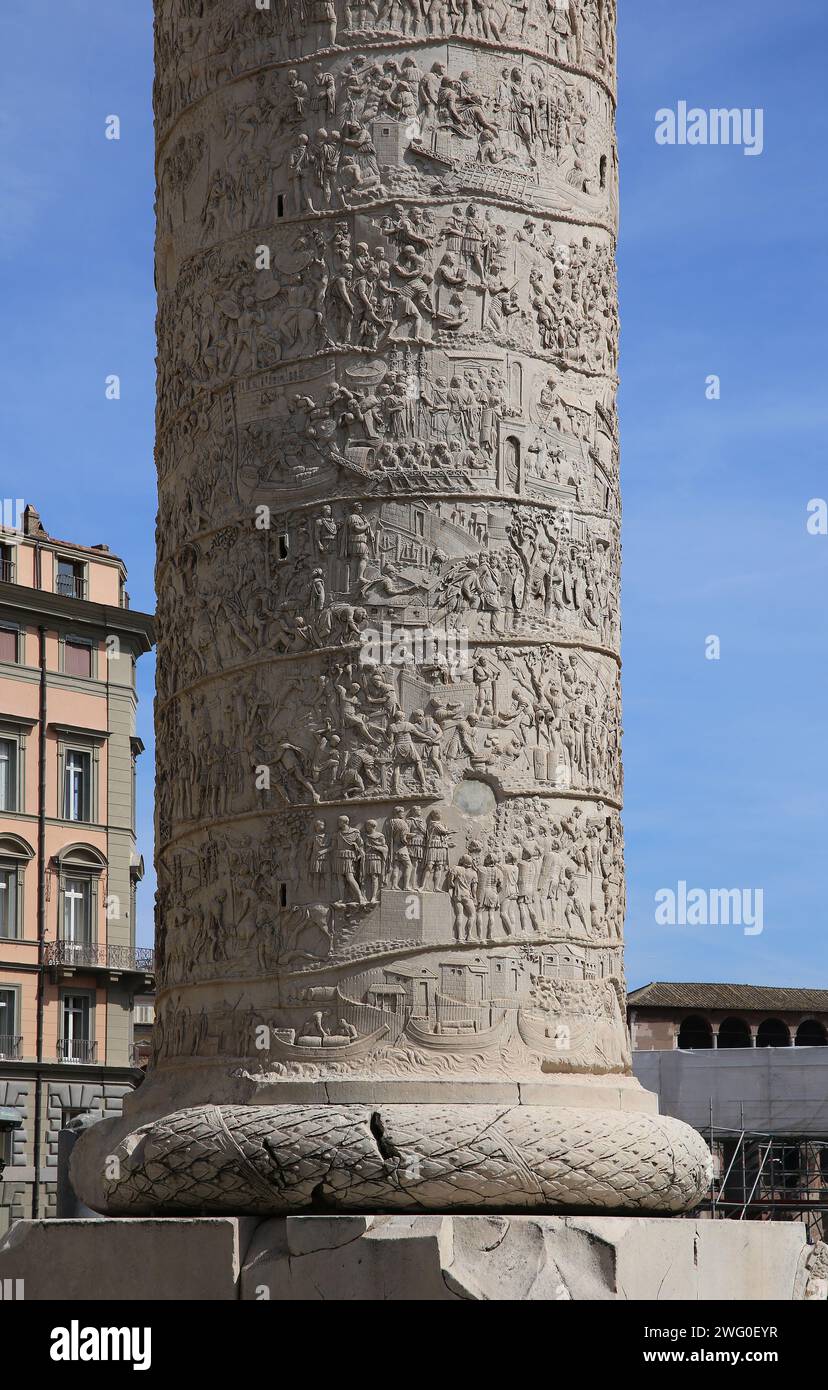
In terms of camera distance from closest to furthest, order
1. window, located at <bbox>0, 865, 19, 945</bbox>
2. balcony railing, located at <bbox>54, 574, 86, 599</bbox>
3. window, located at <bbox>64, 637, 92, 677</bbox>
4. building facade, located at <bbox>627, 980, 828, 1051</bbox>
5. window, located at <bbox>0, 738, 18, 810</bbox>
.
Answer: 1. window, located at <bbox>0, 865, 19, 945</bbox>
2. window, located at <bbox>0, 738, 18, 810</bbox>
3. window, located at <bbox>64, 637, 92, 677</bbox>
4. balcony railing, located at <bbox>54, 574, 86, 599</bbox>
5. building facade, located at <bbox>627, 980, 828, 1051</bbox>

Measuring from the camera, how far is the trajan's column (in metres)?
5.81

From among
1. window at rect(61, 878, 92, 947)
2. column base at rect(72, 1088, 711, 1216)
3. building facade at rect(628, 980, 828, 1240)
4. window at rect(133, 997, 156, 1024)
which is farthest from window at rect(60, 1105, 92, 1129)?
column base at rect(72, 1088, 711, 1216)

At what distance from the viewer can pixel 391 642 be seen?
6102 millimetres

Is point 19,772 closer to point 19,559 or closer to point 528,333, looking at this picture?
point 19,559

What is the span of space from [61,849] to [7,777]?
1.60 meters

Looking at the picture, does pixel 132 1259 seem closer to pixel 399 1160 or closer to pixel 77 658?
pixel 399 1160

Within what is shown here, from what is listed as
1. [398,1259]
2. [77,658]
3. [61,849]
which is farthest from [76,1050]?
[398,1259]

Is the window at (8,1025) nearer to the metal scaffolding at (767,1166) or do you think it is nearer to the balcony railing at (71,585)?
the balcony railing at (71,585)

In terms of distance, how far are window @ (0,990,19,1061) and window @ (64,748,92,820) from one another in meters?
3.19

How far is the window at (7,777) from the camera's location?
97.0ft

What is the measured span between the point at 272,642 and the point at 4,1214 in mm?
22868

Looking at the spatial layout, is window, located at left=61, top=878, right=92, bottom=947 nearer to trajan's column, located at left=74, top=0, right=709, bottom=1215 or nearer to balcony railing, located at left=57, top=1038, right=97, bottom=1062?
balcony railing, located at left=57, top=1038, right=97, bottom=1062

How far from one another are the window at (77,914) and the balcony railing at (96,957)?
0.40ft
